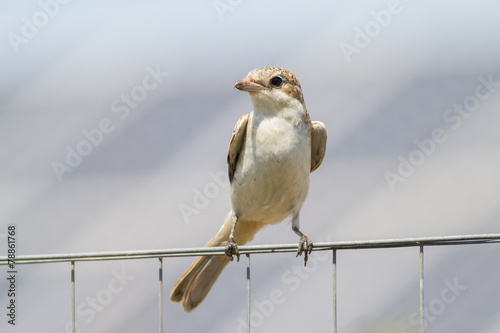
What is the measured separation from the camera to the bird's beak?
173 inches

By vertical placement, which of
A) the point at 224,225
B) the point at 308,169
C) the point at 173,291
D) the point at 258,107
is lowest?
the point at 173,291

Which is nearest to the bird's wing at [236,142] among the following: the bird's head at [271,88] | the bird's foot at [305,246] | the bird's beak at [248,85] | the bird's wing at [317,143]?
the bird's head at [271,88]

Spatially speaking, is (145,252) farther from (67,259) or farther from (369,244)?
(369,244)

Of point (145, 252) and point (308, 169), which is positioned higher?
point (308, 169)

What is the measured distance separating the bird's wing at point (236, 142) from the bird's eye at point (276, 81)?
30 cm

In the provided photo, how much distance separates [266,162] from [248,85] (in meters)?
0.51

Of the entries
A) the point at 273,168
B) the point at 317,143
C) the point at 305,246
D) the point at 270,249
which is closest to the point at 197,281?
the point at 305,246

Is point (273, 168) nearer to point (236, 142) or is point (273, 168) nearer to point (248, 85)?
point (236, 142)

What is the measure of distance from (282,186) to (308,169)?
0.77ft

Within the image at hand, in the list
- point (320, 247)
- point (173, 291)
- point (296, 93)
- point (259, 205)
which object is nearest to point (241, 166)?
point (259, 205)

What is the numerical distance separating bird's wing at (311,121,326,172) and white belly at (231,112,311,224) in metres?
0.25

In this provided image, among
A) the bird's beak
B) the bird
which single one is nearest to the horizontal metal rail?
the bird

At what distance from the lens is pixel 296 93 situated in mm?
4594

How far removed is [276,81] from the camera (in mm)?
4535
